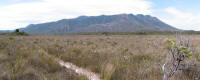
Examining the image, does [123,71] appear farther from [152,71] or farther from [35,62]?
[35,62]

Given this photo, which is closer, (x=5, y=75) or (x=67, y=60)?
(x=5, y=75)

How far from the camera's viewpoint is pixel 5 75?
3.11m

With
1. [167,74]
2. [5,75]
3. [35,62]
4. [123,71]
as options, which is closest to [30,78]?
[5,75]

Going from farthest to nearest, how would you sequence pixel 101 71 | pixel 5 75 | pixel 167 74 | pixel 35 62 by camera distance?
pixel 35 62
pixel 101 71
pixel 5 75
pixel 167 74

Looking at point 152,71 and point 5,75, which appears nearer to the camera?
point 5,75

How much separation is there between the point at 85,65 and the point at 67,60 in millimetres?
1334

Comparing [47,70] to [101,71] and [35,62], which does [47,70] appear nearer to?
[35,62]

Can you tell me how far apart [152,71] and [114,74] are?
118 centimetres

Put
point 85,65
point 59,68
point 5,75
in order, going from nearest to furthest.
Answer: point 5,75 < point 59,68 < point 85,65

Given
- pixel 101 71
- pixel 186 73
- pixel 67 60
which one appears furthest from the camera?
pixel 67 60

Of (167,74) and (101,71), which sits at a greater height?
(167,74)

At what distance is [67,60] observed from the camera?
5.78 meters

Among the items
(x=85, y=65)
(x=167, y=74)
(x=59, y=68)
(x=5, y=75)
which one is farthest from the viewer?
(x=85, y=65)

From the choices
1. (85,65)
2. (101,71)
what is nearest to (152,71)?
(101,71)
